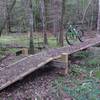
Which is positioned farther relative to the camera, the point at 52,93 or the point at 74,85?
the point at 74,85

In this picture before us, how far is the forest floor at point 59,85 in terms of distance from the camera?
16.8 feet

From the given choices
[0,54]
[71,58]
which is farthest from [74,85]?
[0,54]

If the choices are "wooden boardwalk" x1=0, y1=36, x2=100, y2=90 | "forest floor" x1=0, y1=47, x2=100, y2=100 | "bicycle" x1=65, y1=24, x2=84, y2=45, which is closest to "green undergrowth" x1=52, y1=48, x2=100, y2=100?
"forest floor" x1=0, y1=47, x2=100, y2=100

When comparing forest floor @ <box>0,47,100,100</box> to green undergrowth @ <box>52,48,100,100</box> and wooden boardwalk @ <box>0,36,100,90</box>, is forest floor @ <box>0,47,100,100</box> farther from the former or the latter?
wooden boardwalk @ <box>0,36,100,90</box>

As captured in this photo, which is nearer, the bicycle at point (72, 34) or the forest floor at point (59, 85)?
the forest floor at point (59, 85)

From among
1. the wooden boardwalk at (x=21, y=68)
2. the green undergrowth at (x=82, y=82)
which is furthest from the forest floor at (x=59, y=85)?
the wooden boardwalk at (x=21, y=68)

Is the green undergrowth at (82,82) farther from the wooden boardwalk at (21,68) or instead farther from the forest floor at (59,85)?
the wooden boardwalk at (21,68)

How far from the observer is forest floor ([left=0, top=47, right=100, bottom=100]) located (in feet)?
16.8

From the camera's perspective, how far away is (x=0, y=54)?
962 cm

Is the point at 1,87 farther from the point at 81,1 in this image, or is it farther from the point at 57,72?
the point at 81,1

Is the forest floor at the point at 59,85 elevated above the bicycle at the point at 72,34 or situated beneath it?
situated beneath

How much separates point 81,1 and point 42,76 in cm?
1724

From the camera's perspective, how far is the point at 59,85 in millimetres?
5793

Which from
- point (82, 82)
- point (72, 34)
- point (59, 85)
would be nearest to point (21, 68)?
point (59, 85)
